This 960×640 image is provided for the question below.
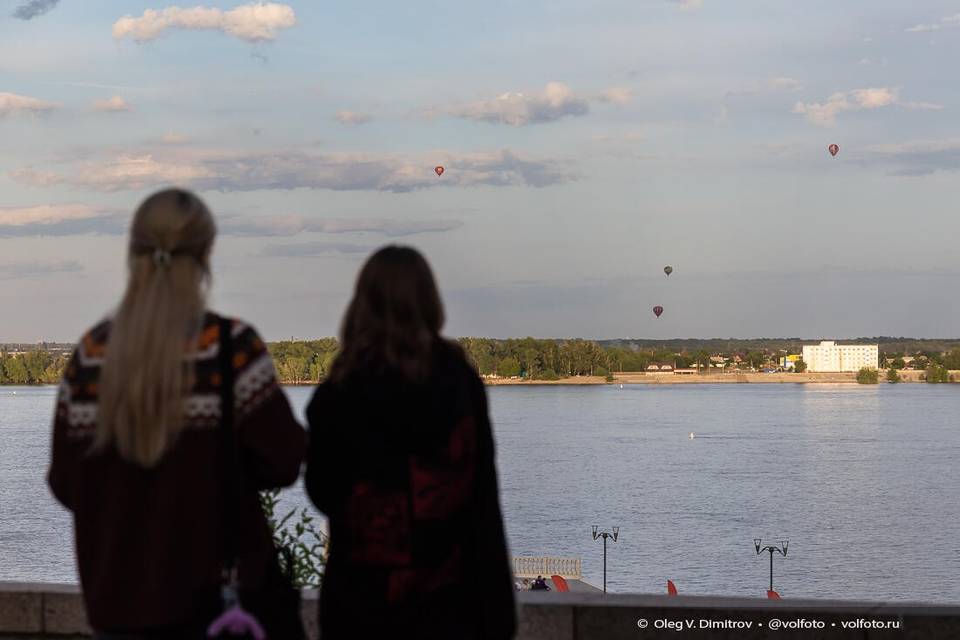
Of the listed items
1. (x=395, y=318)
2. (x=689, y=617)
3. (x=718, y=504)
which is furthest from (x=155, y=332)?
(x=718, y=504)

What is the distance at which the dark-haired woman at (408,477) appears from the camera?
258 centimetres

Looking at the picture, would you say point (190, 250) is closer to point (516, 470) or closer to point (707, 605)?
point (707, 605)

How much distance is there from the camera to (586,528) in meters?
53.1

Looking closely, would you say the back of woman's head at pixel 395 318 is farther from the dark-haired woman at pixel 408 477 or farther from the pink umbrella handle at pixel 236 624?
the pink umbrella handle at pixel 236 624

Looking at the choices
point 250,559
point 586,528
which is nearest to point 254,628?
point 250,559

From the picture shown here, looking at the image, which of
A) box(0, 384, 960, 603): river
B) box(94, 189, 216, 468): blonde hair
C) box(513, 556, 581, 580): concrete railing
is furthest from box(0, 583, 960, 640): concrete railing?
box(513, 556, 581, 580): concrete railing

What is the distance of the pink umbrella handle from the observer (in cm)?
237

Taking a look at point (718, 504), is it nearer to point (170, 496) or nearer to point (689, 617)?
point (689, 617)

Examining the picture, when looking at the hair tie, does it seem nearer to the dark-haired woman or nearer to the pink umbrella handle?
the dark-haired woman

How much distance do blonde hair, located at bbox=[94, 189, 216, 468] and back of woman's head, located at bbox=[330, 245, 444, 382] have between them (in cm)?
37

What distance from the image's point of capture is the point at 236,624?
238 centimetres

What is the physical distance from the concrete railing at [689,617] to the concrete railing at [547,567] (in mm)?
32701

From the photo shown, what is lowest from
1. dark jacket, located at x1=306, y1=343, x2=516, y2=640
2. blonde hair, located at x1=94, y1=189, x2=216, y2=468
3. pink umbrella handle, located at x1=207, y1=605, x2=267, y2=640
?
pink umbrella handle, located at x1=207, y1=605, x2=267, y2=640

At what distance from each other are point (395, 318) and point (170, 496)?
0.59 metres
